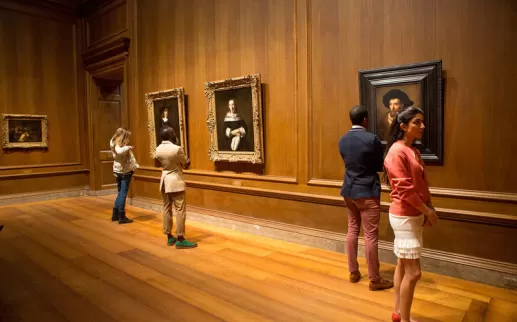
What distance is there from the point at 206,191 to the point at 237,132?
146cm

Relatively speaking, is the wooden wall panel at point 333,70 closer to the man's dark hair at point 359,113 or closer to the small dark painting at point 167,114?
the man's dark hair at point 359,113

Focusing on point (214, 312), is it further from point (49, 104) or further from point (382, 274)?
point (49, 104)

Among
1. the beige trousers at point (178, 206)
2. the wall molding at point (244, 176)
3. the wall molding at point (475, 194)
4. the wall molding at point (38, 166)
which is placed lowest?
the beige trousers at point (178, 206)

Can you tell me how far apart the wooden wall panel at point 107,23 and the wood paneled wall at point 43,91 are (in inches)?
21.1

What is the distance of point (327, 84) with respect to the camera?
206 inches

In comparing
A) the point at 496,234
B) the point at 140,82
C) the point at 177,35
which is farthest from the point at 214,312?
the point at 140,82

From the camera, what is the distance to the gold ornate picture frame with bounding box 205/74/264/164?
6.03 metres

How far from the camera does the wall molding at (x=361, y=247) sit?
397cm

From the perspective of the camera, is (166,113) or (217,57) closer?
(217,57)

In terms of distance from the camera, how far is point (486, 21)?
392cm

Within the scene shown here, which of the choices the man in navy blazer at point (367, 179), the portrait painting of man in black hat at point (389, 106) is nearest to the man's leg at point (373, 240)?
the man in navy blazer at point (367, 179)

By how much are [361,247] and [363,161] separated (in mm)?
1584

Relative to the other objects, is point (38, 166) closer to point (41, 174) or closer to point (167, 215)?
point (41, 174)

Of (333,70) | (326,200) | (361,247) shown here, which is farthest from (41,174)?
(361,247)
